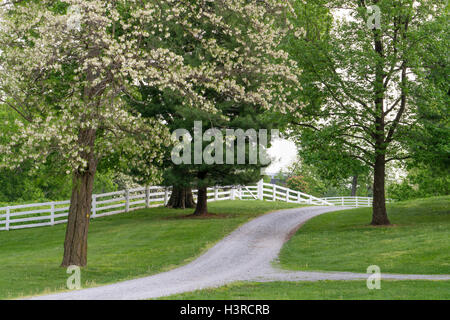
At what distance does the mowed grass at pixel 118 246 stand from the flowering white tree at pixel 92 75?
4.78ft

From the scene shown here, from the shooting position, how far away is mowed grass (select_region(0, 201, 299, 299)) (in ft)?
49.3

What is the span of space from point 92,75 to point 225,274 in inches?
276

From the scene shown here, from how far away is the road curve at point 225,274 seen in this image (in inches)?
462

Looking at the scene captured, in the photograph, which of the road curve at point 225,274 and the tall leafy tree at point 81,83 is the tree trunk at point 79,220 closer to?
the tall leafy tree at point 81,83

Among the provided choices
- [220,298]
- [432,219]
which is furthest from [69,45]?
[432,219]

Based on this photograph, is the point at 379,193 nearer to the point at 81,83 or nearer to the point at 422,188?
the point at 81,83

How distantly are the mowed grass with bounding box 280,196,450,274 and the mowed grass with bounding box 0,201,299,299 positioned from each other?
366 centimetres

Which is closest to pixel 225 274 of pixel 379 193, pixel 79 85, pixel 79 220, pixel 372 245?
pixel 79 220

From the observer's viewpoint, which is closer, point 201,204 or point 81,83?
point 81,83

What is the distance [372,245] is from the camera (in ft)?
66.1

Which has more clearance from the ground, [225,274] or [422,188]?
[422,188]

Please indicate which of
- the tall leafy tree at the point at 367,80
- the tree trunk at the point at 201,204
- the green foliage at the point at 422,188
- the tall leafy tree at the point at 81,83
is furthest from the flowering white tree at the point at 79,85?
the green foliage at the point at 422,188

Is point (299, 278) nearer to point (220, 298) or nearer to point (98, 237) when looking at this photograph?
point (220, 298)
